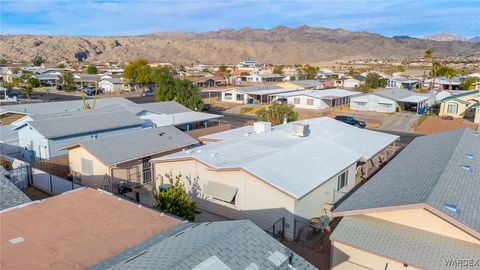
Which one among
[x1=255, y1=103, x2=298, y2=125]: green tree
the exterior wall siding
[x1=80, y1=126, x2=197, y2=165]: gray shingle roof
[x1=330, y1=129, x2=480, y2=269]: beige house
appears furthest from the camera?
[x1=255, y1=103, x2=298, y2=125]: green tree

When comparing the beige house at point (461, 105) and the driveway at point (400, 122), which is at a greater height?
the beige house at point (461, 105)

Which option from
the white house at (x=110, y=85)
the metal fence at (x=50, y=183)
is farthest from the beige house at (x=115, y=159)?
the white house at (x=110, y=85)

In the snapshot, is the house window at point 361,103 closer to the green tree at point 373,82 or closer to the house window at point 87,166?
the green tree at point 373,82

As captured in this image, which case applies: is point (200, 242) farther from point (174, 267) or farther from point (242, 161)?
point (242, 161)

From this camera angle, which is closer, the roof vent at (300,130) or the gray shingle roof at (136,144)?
the gray shingle roof at (136,144)

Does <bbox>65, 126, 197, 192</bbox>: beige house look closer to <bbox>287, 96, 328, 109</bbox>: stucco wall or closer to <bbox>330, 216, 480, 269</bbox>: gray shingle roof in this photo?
<bbox>330, 216, 480, 269</bbox>: gray shingle roof

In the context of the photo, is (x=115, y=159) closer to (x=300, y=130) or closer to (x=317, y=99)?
(x=300, y=130)

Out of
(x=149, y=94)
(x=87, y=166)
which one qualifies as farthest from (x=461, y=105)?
(x=149, y=94)

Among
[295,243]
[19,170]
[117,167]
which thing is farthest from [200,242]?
[19,170]

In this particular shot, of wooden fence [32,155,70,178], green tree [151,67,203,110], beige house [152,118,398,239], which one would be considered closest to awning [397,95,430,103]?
green tree [151,67,203,110]
